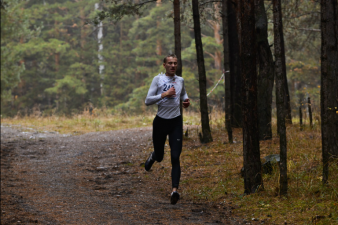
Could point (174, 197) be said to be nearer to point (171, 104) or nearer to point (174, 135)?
point (174, 135)

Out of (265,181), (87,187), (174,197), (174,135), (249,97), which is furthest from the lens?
(87,187)

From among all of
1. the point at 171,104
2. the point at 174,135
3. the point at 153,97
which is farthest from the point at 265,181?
the point at 153,97

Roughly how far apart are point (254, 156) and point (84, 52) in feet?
116

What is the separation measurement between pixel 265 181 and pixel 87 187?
3.40 metres

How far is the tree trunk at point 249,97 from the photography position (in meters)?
5.57

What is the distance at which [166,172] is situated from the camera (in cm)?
798

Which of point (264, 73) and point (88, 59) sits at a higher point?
point (88, 59)

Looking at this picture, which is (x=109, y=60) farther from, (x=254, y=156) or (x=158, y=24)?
(x=254, y=156)

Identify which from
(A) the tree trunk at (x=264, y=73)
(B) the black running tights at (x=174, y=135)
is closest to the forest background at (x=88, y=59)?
(A) the tree trunk at (x=264, y=73)

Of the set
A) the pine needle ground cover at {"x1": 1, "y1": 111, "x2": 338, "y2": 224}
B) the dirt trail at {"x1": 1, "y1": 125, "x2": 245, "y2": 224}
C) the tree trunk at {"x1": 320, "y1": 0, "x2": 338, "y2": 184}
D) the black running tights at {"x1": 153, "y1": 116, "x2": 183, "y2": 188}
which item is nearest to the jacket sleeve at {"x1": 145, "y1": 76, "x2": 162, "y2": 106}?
Answer: the black running tights at {"x1": 153, "y1": 116, "x2": 183, "y2": 188}

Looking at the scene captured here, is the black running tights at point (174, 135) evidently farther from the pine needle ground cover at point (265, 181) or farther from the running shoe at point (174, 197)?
the pine needle ground cover at point (265, 181)

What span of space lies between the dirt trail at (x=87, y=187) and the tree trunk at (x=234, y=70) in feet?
10.3

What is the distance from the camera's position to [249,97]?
18.5 ft

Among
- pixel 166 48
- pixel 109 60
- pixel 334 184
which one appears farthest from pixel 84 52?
pixel 334 184
